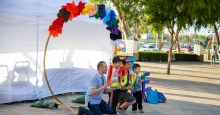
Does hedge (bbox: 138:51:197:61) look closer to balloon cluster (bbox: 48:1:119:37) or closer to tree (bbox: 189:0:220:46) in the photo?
tree (bbox: 189:0:220:46)

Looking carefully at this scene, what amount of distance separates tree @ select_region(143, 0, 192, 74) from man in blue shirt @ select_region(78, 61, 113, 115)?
40.1ft

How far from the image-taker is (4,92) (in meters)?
9.81

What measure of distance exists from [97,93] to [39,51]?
379cm

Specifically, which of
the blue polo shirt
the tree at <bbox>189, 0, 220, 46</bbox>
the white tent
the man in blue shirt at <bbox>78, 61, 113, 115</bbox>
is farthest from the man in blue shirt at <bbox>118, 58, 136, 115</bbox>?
the tree at <bbox>189, 0, 220, 46</bbox>

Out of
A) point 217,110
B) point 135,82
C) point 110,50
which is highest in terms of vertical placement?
point 110,50

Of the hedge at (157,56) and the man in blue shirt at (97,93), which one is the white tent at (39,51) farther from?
the hedge at (157,56)

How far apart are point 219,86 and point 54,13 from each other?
9145 millimetres

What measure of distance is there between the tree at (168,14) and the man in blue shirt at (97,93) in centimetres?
1222

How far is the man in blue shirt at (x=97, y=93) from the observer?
285 inches

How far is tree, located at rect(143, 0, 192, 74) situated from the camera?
19.5m

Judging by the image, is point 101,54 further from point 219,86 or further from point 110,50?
point 219,86

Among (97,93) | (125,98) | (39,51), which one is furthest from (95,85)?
(39,51)

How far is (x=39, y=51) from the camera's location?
10.7 metres

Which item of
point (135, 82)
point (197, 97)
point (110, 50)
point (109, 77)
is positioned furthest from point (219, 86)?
point (109, 77)
